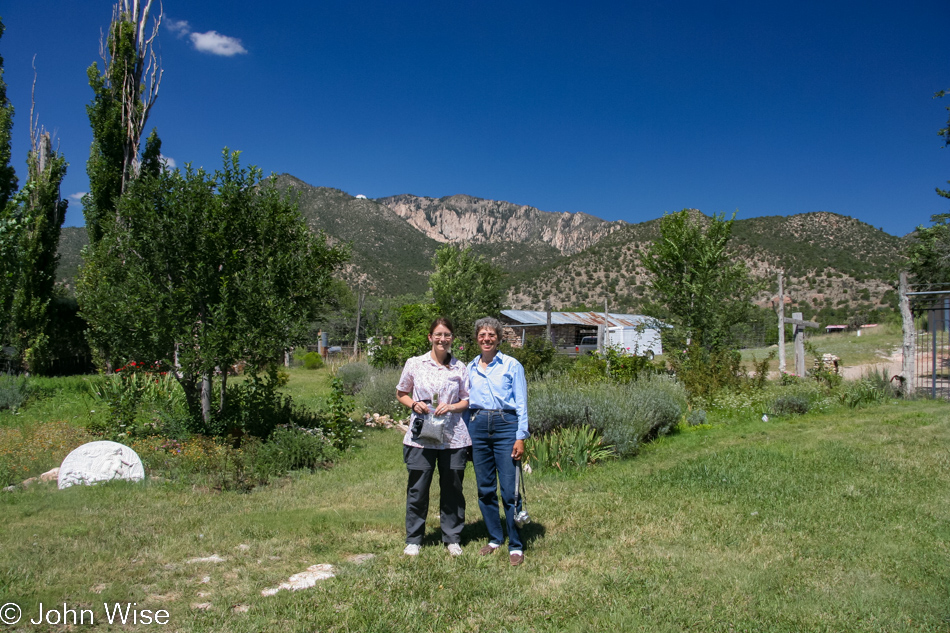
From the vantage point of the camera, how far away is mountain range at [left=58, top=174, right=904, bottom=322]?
4566 cm

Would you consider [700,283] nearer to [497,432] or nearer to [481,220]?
[497,432]

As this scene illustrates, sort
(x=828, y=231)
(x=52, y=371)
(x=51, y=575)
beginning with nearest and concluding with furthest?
1. (x=51, y=575)
2. (x=52, y=371)
3. (x=828, y=231)

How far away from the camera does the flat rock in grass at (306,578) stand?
353cm

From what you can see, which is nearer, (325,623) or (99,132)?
(325,623)

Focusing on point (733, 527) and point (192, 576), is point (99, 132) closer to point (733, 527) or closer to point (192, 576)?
point (192, 576)

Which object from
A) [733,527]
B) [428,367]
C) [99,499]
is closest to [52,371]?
[99,499]

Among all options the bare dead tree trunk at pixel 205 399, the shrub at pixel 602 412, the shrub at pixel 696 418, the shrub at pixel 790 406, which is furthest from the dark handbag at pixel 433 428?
the shrub at pixel 790 406

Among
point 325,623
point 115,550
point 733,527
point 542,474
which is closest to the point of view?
point 325,623

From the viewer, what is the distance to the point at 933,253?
1794 centimetres

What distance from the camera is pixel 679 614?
3.17m

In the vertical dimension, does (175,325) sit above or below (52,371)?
above

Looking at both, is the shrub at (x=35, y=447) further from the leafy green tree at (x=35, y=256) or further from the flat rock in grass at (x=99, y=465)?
the leafy green tree at (x=35, y=256)

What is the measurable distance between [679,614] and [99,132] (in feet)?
50.5

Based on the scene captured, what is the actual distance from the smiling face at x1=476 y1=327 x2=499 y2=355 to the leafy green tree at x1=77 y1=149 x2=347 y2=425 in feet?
15.4
